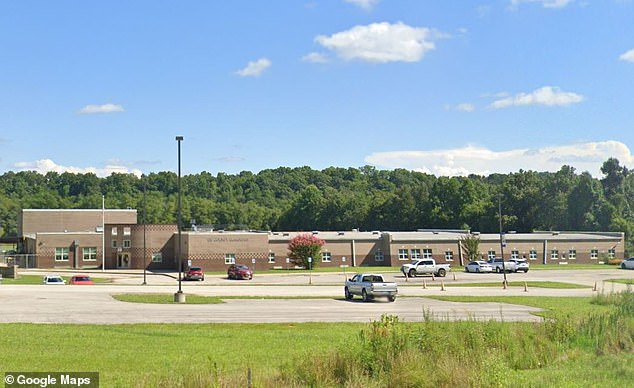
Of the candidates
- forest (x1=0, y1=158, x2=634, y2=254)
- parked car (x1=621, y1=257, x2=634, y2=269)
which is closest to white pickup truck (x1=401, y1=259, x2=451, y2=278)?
parked car (x1=621, y1=257, x2=634, y2=269)

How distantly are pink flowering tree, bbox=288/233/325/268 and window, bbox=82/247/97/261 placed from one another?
2601 centimetres

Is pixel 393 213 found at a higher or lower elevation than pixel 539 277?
higher

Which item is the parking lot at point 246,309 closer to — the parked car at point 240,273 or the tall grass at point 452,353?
the tall grass at point 452,353

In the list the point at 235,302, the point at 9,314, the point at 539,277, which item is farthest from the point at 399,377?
the point at 539,277

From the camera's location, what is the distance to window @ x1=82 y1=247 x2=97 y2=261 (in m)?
92.4

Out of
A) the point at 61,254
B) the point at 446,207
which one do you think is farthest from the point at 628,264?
the point at 61,254

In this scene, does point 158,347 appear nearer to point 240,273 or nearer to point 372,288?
point 372,288

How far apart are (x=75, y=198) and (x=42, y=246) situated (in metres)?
105

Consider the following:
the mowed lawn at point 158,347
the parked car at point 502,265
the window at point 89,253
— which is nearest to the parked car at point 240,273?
the window at point 89,253

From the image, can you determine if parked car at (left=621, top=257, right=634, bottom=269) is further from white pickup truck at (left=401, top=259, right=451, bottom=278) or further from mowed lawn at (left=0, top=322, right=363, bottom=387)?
mowed lawn at (left=0, top=322, right=363, bottom=387)

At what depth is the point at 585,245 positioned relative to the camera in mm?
101125

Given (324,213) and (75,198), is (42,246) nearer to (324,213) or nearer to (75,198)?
(324,213)

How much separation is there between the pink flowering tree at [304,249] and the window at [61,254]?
95.5ft

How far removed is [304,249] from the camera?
8719 centimetres
